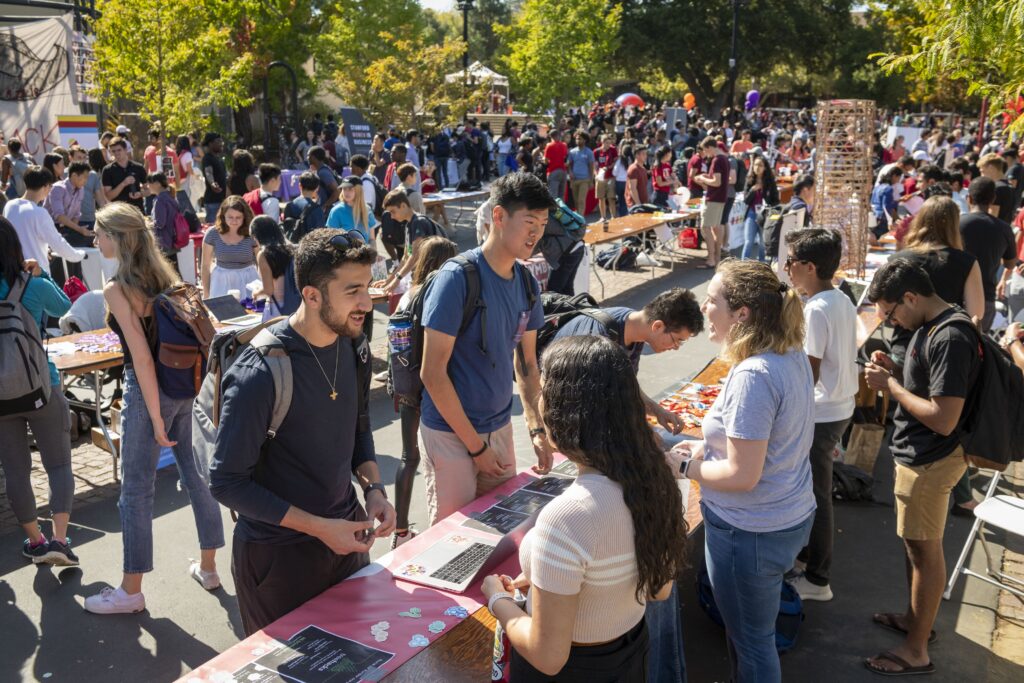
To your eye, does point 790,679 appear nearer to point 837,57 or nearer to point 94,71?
point 94,71

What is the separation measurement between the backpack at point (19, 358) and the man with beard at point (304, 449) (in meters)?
2.12

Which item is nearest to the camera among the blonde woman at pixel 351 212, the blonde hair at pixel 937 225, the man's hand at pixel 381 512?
the man's hand at pixel 381 512

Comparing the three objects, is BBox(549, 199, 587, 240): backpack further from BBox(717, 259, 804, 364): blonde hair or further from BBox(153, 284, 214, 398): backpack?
BBox(717, 259, 804, 364): blonde hair

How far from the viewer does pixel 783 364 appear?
9.31 feet

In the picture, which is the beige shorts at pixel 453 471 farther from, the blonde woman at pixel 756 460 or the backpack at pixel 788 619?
the backpack at pixel 788 619

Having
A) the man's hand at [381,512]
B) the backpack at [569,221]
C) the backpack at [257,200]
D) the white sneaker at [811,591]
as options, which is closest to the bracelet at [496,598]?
the man's hand at [381,512]

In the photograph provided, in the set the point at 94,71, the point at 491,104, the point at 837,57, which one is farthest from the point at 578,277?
the point at 837,57

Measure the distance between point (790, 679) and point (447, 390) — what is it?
6.91 feet

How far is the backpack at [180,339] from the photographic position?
12.7ft

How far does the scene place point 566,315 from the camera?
409 centimetres

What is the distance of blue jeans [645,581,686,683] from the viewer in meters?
3.23

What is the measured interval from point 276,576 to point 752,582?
163cm

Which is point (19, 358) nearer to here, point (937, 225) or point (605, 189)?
point (937, 225)

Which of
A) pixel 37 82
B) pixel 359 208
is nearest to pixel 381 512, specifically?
pixel 359 208
